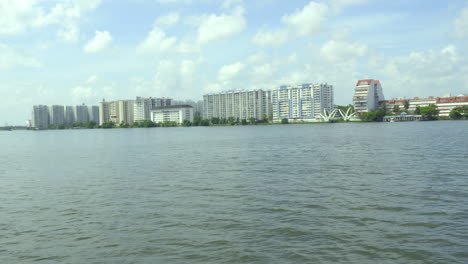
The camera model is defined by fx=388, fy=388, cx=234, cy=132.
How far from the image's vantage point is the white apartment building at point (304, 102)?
18750 centimetres

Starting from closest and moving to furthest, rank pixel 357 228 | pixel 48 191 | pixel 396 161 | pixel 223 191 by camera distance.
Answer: pixel 357 228
pixel 223 191
pixel 48 191
pixel 396 161

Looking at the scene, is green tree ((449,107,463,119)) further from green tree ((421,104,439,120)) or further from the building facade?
the building facade

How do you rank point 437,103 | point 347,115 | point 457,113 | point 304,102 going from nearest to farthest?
point 457,113
point 437,103
point 347,115
point 304,102

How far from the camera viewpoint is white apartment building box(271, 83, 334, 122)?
7382 inches

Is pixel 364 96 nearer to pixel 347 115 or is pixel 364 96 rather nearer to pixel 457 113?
pixel 347 115

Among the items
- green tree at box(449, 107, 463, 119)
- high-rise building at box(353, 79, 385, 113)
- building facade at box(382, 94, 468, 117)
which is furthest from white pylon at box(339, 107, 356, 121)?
green tree at box(449, 107, 463, 119)

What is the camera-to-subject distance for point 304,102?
190 meters

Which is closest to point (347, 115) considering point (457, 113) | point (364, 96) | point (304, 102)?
point (364, 96)

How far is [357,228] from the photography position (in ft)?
34.3

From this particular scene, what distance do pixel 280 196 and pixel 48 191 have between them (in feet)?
35.1

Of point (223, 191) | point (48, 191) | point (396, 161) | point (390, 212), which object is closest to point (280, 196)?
point (223, 191)

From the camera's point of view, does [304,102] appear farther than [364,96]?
Yes

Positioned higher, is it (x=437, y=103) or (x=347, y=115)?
(x=437, y=103)

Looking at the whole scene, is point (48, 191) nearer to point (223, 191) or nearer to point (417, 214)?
point (223, 191)
